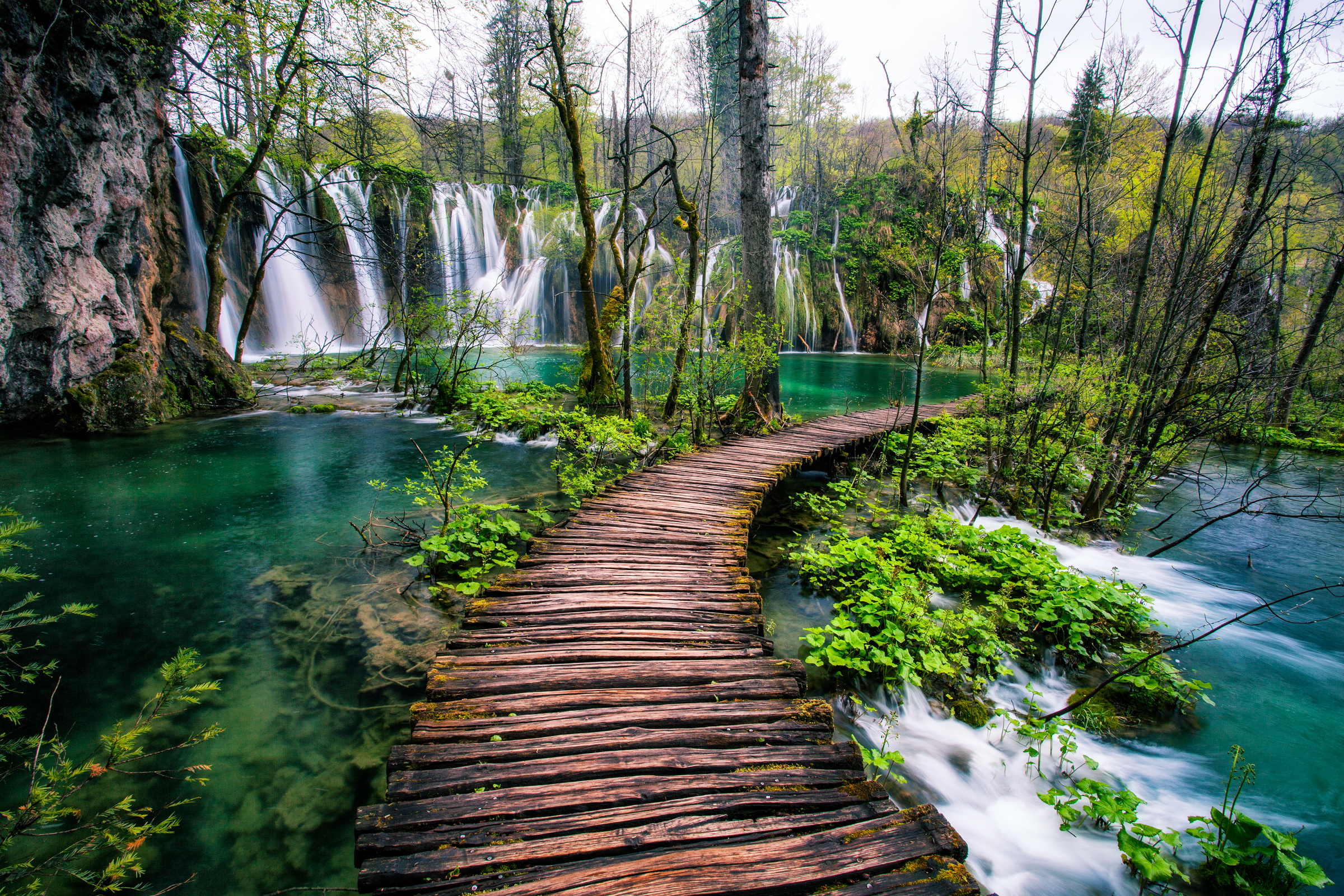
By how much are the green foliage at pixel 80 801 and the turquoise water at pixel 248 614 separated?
0.16 m

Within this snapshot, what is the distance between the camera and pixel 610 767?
7.95 ft

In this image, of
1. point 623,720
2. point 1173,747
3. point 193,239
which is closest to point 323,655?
point 623,720

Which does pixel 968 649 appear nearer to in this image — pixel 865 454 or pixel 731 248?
pixel 865 454

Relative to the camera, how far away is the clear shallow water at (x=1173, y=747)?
3016 millimetres

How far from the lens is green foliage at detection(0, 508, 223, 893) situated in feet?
6.26

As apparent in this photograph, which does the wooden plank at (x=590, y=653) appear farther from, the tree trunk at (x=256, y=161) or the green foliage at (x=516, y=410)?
the tree trunk at (x=256, y=161)

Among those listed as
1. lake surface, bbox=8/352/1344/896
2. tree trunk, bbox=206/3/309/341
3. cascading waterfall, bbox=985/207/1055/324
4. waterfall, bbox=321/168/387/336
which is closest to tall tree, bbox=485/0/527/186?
waterfall, bbox=321/168/387/336

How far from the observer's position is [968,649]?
4.16 m

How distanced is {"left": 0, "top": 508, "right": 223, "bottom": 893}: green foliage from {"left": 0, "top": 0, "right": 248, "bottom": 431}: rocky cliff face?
355 inches

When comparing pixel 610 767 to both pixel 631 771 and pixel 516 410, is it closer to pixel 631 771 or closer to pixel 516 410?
pixel 631 771

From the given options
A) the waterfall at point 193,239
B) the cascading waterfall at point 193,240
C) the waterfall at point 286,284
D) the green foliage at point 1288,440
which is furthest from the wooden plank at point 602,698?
the waterfall at point 286,284

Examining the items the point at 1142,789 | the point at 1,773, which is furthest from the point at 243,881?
the point at 1142,789

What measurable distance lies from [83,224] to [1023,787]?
50.2ft

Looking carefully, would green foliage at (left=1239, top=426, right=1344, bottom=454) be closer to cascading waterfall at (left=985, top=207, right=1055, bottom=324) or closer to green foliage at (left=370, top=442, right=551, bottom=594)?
cascading waterfall at (left=985, top=207, right=1055, bottom=324)
